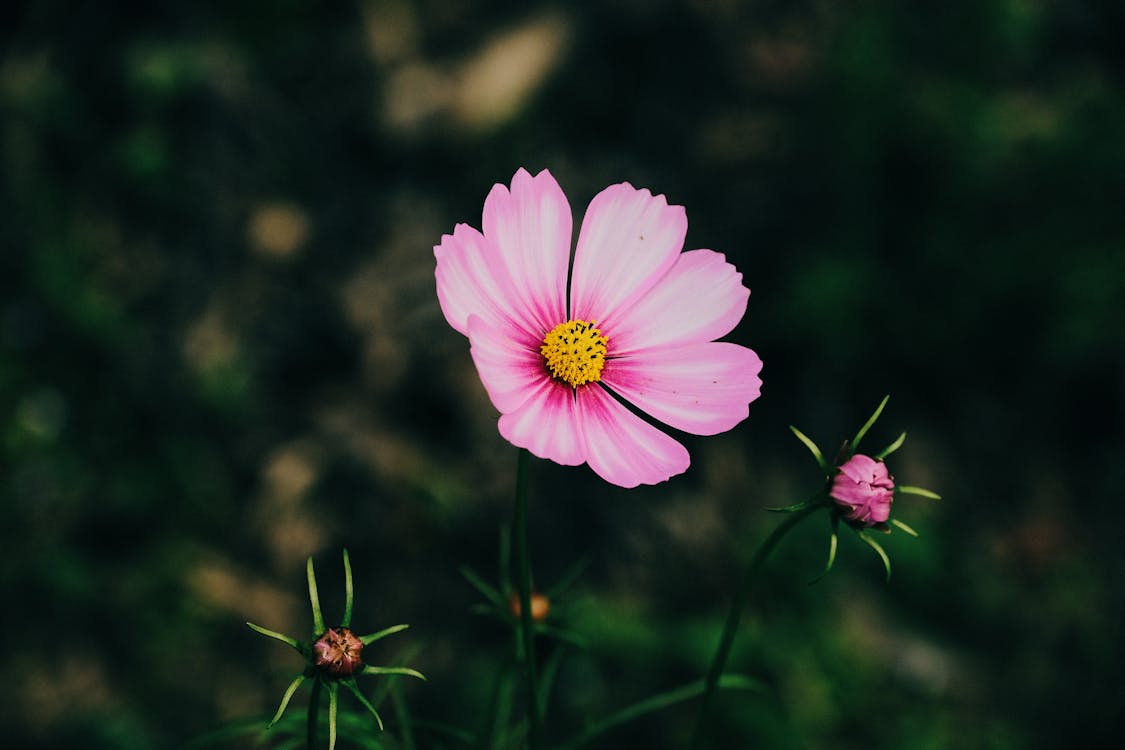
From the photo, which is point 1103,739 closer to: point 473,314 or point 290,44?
point 473,314

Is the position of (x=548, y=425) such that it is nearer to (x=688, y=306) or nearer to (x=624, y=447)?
(x=624, y=447)

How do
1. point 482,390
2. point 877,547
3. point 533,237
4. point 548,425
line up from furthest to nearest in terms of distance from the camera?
1. point 482,390
2. point 533,237
3. point 548,425
4. point 877,547

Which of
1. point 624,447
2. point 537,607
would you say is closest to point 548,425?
point 624,447

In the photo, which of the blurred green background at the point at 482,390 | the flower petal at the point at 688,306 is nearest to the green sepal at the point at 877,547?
the flower petal at the point at 688,306

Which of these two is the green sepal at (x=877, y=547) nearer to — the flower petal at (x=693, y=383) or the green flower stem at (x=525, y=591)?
the flower petal at (x=693, y=383)

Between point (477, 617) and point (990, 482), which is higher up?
point (990, 482)

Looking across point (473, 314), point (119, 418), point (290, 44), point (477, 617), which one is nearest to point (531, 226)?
point (473, 314)
